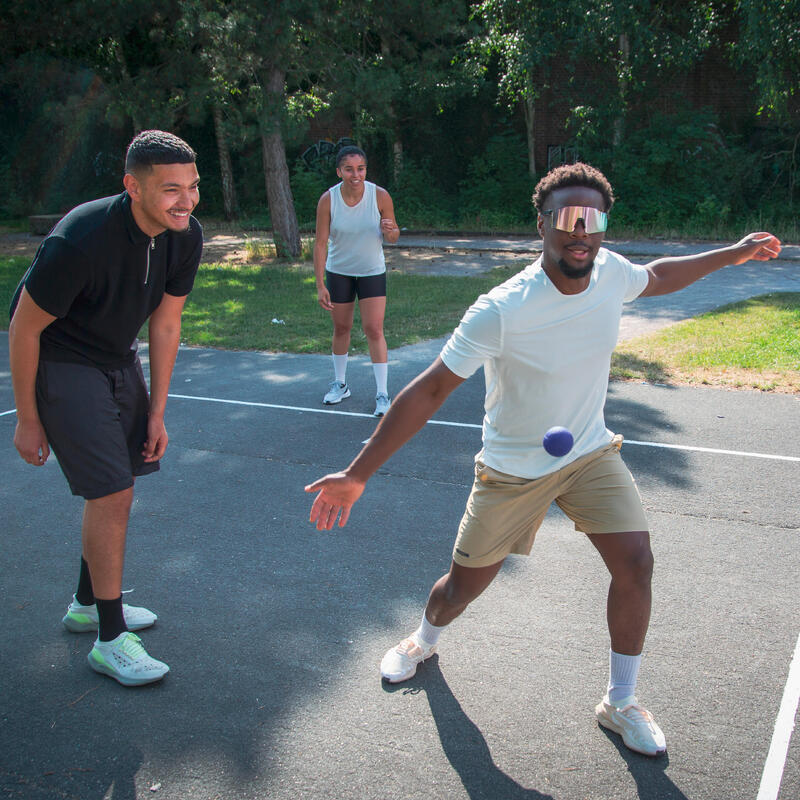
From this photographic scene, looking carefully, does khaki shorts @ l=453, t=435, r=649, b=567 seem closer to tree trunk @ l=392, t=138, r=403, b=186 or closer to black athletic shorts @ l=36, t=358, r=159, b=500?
black athletic shorts @ l=36, t=358, r=159, b=500

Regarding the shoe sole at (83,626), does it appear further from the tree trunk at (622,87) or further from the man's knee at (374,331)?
the tree trunk at (622,87)

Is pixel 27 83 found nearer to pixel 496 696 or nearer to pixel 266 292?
pixel 266 292

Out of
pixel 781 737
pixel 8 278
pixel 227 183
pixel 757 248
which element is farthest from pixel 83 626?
pixel 227 183

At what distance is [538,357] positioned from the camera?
9.59 ft

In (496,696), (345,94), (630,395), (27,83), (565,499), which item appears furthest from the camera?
(27,83)

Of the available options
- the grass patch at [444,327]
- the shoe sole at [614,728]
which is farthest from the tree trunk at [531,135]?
the shoe sole at [614,728]

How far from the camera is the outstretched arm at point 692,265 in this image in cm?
343

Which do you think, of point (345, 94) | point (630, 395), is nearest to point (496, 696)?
point (630, 395)

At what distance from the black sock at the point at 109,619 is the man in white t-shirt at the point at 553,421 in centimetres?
116

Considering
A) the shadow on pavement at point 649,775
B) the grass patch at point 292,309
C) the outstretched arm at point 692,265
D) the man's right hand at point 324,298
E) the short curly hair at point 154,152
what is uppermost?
the short curly hair at point 154,152

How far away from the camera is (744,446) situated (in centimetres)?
635

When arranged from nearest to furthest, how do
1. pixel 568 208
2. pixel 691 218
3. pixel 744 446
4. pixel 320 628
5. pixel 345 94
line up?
1. pixel 568 208
2. pixel 320 628
3. pixel 744 446
4. pixel 345 94
5. pixel 691 218

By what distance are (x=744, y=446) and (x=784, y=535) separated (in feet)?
5.47

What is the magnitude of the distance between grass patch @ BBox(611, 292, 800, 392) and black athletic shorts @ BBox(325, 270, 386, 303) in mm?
2726
